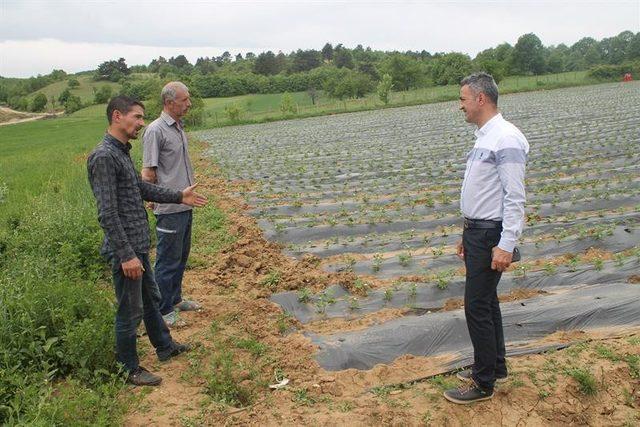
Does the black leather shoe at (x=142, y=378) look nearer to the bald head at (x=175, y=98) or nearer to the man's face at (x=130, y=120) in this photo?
the man's face at (x=130, y=120)

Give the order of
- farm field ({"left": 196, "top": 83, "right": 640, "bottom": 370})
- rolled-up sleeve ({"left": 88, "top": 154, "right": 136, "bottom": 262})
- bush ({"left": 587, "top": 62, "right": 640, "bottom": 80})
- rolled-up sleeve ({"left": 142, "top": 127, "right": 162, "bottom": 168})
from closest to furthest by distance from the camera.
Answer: rolled-up sleeve ({"left": 88, "top": 154, "right": 136, "bottom": 262}) → farm field ({"left": 196, "top": 83, "right": 640, "bottom": 370}) → rolled-up sleeve ({"left": 142, "top": 127, "right": 162, "bottom": 168}) → bush ({"left": 587, "top": 62, "right": 640, "bottom": 80})

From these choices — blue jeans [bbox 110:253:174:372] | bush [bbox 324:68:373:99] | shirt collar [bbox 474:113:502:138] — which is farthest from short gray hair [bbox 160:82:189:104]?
bush [bbox 324:68:373:99]

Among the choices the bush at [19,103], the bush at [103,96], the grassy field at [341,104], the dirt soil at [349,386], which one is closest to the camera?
the dirt soil at [349,386]

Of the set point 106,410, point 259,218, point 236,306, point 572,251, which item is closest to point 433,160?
point 259,218

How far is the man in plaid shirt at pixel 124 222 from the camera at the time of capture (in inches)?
137

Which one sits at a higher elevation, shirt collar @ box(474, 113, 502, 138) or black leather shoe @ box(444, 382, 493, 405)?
shirt collar @ box(474, 113, 502, 138)

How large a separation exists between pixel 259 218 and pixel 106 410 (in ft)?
18.4

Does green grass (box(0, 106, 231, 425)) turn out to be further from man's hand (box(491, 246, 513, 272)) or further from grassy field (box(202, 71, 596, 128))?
grassy field (box(202, 71, 596, 128))

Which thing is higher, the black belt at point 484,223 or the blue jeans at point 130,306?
the black belt at point 484,223

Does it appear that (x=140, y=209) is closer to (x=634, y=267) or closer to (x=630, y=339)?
(x=630, y=339)

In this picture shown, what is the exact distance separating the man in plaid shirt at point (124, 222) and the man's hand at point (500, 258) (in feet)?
7.87

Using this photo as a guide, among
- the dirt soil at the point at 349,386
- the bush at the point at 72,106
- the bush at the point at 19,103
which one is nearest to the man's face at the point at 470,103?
the dirt soil at the point at 349,386

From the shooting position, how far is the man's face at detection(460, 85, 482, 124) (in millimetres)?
3117

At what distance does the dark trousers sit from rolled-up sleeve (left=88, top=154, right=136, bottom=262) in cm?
233
